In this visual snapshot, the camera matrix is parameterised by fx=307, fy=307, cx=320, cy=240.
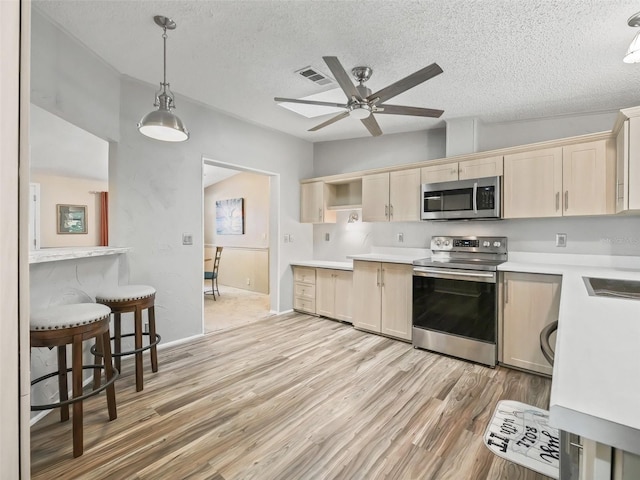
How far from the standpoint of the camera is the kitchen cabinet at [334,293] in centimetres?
412

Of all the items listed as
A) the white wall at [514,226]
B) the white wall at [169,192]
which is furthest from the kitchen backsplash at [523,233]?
the white wall at [169,192]

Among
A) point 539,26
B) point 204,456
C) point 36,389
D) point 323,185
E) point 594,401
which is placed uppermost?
point 539,26

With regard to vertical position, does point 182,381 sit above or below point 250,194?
below

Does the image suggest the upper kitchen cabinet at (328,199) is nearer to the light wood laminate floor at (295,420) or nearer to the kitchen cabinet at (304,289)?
the kitchen cabinet at (304,289)

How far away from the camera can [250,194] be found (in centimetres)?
672

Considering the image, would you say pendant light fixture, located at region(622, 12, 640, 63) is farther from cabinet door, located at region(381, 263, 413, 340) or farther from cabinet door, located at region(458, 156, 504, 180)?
cabinet door, located at region(381, 263, 413, 340)

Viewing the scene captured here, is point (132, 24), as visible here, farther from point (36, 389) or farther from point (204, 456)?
point (204, 456)

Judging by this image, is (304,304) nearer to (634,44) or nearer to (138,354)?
(138,354)

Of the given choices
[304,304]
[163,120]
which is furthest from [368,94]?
[304,304]

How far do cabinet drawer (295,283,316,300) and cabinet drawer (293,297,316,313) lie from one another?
0.05 m

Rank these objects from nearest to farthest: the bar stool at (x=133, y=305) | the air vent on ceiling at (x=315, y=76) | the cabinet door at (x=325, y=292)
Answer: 1. the bar stool at (x=133, y=305)
2. the air vent on ceiling at (x=315, y=76)
3. the cabinet door at (x=325, y=292)

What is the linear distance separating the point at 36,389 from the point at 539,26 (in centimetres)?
392

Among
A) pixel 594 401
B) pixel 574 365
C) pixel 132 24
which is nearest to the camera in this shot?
pixel 594 401

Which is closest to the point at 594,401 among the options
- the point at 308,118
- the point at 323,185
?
the point at 308,118
